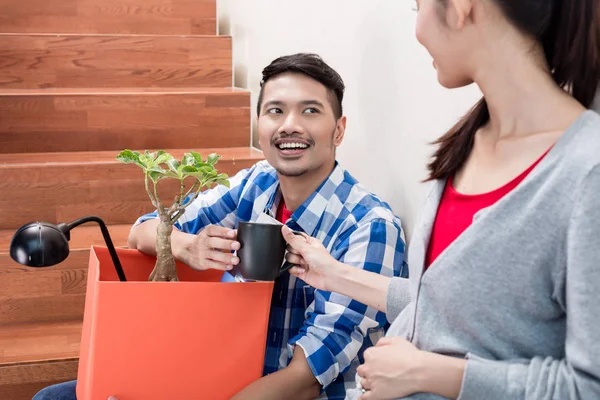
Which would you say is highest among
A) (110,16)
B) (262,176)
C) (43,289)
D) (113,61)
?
(110,16)

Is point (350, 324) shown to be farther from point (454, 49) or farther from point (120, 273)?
point (454, 49)

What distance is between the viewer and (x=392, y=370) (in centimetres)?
96

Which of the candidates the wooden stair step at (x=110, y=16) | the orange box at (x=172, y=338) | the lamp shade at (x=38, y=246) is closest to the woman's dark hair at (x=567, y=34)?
the orange box at (x=172, y=338)

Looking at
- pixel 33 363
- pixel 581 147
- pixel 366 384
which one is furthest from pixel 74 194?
pixel 581 147

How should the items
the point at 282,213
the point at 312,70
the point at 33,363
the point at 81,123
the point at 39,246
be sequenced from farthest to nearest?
the point at 81,123
the point at 33,363
the point at 282,213
the point at 312,70
the point at 39,246

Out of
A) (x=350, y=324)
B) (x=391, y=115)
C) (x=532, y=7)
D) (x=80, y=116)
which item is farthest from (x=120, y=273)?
(x=80, y=116)

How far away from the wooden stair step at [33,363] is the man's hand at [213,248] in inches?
27.1

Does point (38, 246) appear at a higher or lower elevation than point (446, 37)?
lower

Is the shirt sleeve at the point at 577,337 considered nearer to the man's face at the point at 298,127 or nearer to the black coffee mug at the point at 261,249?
Answer: the black coffee mug at the point at 261,249

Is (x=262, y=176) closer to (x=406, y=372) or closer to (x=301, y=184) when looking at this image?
(x=301, y=184)

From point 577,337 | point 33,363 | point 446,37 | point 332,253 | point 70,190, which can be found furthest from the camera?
point 70,190

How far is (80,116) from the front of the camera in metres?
2.71

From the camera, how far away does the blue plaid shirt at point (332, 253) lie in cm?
150

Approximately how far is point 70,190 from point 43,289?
0.37 m
